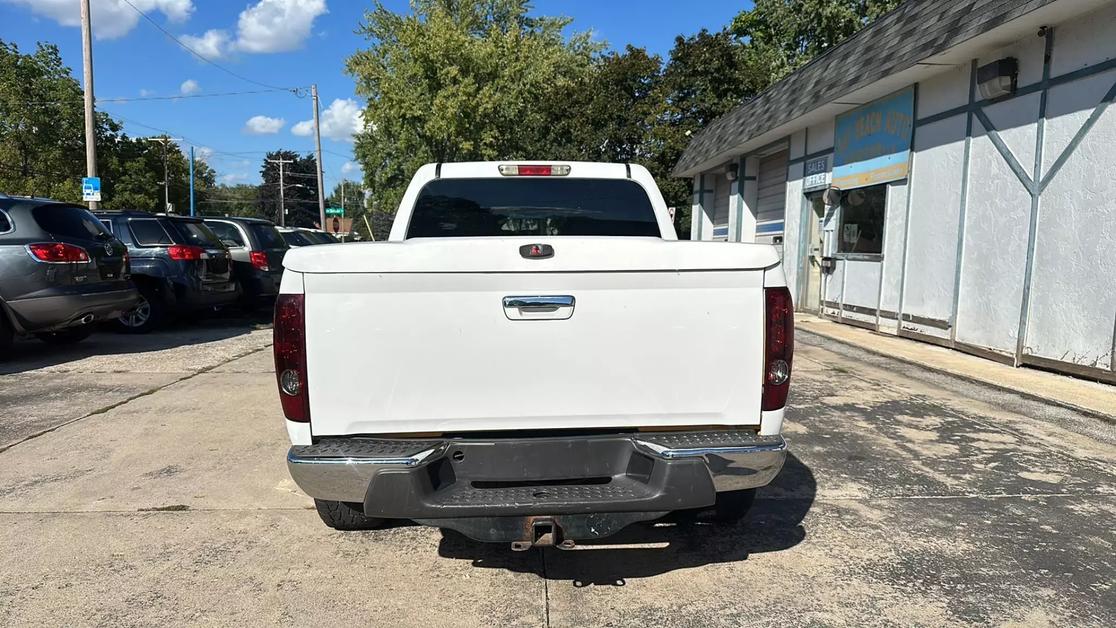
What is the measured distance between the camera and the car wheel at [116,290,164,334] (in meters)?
10.1

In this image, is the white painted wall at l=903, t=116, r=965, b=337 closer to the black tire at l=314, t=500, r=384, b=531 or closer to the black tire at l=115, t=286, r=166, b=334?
the black tire at l=314, t=500, r=384, b=531

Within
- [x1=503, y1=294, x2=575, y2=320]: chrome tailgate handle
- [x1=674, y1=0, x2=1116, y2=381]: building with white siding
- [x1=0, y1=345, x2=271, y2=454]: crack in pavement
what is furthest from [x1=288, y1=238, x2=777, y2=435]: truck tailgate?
[x1=674, y1=0, x2=1116, y2=381]: building with white siding

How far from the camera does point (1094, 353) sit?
6945 mm

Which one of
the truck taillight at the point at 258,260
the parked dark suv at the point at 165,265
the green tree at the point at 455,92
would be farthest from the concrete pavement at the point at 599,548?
the green tree at the point at 455,92

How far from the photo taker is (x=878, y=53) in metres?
9.69

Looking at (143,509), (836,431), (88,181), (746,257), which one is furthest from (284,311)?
(88,181)

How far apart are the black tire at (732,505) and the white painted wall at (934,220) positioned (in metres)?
7.08

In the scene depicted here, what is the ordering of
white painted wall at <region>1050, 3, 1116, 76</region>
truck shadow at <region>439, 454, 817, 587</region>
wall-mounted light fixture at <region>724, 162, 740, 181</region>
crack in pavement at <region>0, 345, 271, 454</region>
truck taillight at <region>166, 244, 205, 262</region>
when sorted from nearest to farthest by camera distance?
truck shadow at <region>439, 454, 817, 587</region> → crack in pavement at <region>0, 345, 271, 454</region> → white painted wall at <region>1050, 3, 1116, 76</region> → truck taillight at <region>166, 244, 205, 262</region> → wall-mounted light fixture at <region>724, 162, 740, 181</region>

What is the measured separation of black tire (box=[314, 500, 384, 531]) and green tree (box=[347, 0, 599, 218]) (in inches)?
973

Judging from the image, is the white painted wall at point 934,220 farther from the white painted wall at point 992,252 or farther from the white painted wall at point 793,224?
the white painted wall at point 793,224

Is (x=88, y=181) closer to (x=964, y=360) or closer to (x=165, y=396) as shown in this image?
(x=165, y=396)

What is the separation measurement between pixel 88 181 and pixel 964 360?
58.7ft

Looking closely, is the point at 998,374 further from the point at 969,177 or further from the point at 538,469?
the point at 538,469

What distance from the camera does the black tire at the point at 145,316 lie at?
397 inches
